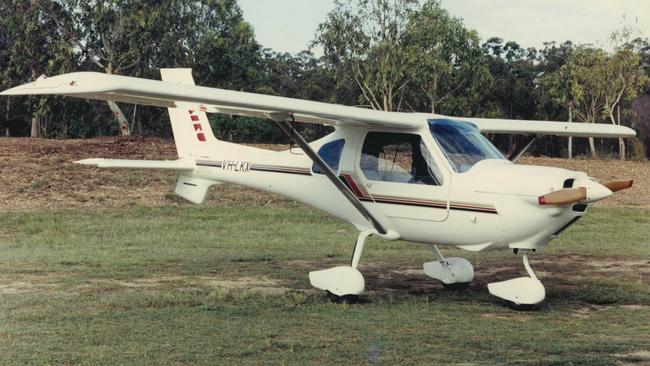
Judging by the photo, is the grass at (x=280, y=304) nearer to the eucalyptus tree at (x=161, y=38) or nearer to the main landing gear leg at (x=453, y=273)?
the main landing gear leg at (x=453, y=273)

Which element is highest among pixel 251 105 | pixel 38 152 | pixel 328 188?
pixel 251 105

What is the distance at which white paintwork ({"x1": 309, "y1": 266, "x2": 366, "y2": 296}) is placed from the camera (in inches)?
400

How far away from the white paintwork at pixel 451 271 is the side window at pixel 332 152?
2067mm

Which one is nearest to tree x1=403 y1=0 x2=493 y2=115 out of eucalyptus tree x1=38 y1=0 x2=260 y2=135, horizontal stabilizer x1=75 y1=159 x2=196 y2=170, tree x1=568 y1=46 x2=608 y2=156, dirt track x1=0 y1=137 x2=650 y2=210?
tree x1=568 y1=46 x2=608 y2=156

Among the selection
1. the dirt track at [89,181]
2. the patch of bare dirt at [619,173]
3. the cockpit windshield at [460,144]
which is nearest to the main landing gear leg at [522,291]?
the cockpit windshield at [460,144]

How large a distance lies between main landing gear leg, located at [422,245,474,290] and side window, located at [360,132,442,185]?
162 cm

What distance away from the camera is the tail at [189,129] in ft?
43.3

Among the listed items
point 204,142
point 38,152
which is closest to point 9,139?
point 38,152

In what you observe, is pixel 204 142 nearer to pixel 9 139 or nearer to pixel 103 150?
pixel 103 150

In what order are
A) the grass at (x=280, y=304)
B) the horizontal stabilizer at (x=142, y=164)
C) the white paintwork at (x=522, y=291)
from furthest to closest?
the horizontal stabilizer at (x=142, y=164)
the white paintwork at (x=522, y=291)
the grass at (x=280, y=304)

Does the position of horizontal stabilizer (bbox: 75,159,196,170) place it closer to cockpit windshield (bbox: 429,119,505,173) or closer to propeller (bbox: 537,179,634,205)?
cockpit windshield (bbox: 429,119,505,173)

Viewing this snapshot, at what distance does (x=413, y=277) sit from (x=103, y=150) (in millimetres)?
18007

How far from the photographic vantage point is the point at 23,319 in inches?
350

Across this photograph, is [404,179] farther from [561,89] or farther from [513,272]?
[561,89]
